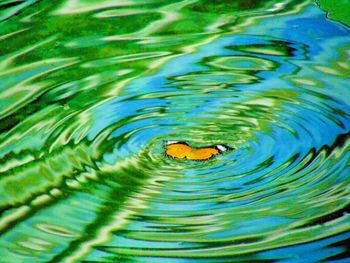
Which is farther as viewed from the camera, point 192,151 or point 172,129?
point 172,129

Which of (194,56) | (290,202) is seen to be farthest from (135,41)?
(290,202)

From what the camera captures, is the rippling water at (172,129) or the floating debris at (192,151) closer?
the rippling water at (172,129)

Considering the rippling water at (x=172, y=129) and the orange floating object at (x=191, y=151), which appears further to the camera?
the orange floating object at (x=191, y=151)

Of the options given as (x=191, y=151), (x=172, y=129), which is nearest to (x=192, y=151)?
(x=191, y=151)

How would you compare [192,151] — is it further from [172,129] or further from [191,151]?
[172,129]

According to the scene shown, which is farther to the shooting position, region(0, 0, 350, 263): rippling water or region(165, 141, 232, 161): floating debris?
region(165, 141, 232, 161): floating debris
